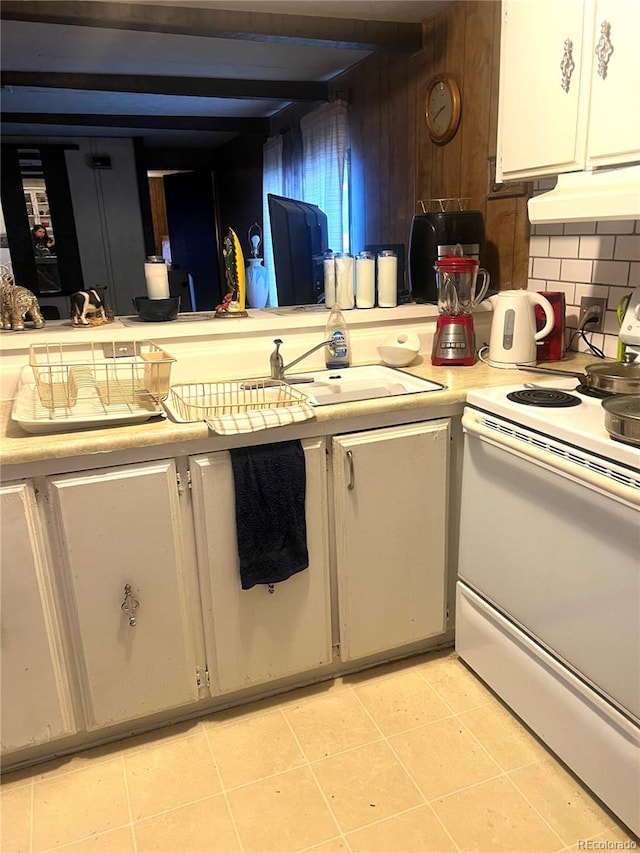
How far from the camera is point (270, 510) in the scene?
163 centimetres

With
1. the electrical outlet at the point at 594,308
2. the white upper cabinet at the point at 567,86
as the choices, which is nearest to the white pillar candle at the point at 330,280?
the white upper cabinet at the point at 567,86

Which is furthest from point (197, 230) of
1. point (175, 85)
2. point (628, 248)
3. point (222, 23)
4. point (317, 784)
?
point (317, 784)

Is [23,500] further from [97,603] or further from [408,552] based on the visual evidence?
[408,552]

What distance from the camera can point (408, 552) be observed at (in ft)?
6.16

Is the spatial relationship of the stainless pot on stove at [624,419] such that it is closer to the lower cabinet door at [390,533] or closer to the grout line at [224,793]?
the lower cabinet door at [390,533]

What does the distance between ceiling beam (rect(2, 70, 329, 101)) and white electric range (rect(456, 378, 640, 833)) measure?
280cm

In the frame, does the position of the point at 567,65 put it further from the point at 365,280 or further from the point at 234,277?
the point at 234,277

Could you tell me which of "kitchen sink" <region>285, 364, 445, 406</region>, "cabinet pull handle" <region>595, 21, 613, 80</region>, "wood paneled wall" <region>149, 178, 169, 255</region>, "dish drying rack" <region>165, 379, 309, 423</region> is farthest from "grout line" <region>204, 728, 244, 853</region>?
"wood paneled wall" <region>149, 178, 169, 255</region>

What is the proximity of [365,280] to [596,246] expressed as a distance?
2.57ft

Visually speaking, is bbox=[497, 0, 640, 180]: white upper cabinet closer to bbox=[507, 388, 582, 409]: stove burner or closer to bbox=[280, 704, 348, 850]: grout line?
bbox=[507, 388, 582, 409]: stove burner

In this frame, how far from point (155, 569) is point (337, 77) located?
10.9 feet

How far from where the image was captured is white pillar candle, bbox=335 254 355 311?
7.45 ft

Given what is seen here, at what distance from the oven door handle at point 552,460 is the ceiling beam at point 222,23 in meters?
1.71

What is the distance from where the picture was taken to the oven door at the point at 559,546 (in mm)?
1303
